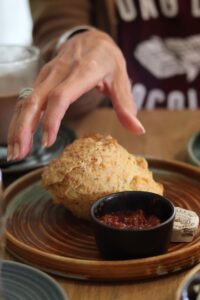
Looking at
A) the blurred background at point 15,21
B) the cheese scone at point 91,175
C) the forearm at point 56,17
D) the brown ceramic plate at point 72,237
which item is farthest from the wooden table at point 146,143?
the blurred background at point 15,21

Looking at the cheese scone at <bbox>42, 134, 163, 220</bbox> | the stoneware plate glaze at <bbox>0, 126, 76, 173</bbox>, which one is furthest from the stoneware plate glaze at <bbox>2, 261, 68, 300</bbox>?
the stoneware plate glaze at <bbox>0, 126, 76, 173</bbox>

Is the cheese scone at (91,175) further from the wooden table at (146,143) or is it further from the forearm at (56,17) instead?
the forearm at (56,17)

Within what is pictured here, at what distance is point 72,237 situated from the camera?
0.82m

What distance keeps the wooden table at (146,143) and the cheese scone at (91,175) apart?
14cm

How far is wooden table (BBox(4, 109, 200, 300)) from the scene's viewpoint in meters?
0.71

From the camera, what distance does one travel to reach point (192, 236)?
30.4 inches

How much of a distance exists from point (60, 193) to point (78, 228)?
56 mm

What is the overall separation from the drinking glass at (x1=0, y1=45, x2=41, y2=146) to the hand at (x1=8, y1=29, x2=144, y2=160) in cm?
7

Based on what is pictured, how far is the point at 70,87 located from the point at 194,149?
28 cm

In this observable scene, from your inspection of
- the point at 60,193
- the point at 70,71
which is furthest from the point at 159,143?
the point at 60,193

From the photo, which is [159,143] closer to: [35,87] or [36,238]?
[35,87]

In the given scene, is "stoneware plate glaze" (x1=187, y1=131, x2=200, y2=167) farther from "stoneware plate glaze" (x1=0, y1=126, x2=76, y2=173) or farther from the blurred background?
the blurred background

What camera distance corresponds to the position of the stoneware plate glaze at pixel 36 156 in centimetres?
102

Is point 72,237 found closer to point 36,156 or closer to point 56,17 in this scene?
point 36,156
